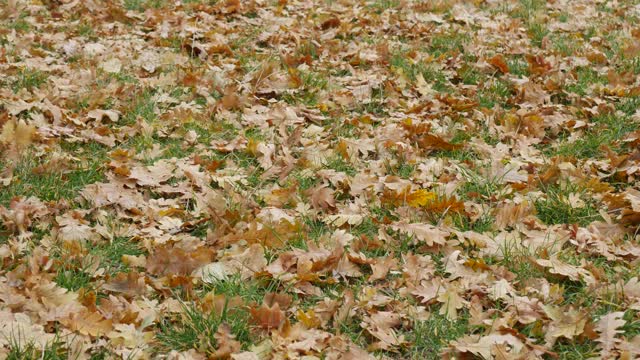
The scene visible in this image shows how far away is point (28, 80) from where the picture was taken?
191 inches

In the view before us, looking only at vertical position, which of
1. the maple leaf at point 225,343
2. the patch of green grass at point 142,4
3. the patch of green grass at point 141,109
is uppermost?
the maple leaf at point 225,343

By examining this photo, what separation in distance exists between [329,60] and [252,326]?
3.50 metres

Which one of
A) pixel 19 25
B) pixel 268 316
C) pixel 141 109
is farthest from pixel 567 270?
pixel 19 25

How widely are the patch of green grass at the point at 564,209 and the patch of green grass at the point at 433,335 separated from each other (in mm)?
1018

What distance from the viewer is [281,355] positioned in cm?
248

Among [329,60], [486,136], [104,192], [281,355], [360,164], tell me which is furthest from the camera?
[329,60]

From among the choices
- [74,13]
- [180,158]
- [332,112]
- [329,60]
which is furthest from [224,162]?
[74,13]

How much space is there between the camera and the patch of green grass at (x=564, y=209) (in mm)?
3381

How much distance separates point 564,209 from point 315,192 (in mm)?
1300

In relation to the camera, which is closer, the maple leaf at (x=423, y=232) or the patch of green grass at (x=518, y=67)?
the maple leaf at (x=423, y=232)

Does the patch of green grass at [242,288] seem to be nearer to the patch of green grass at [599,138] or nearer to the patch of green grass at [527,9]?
the patch of green grass at [599,138]

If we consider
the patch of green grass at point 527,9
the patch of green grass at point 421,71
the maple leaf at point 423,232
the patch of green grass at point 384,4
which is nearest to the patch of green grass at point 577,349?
the maple leaf at point 423,232

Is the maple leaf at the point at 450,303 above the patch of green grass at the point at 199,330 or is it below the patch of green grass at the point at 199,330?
above

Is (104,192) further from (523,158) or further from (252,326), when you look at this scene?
(523,158)
